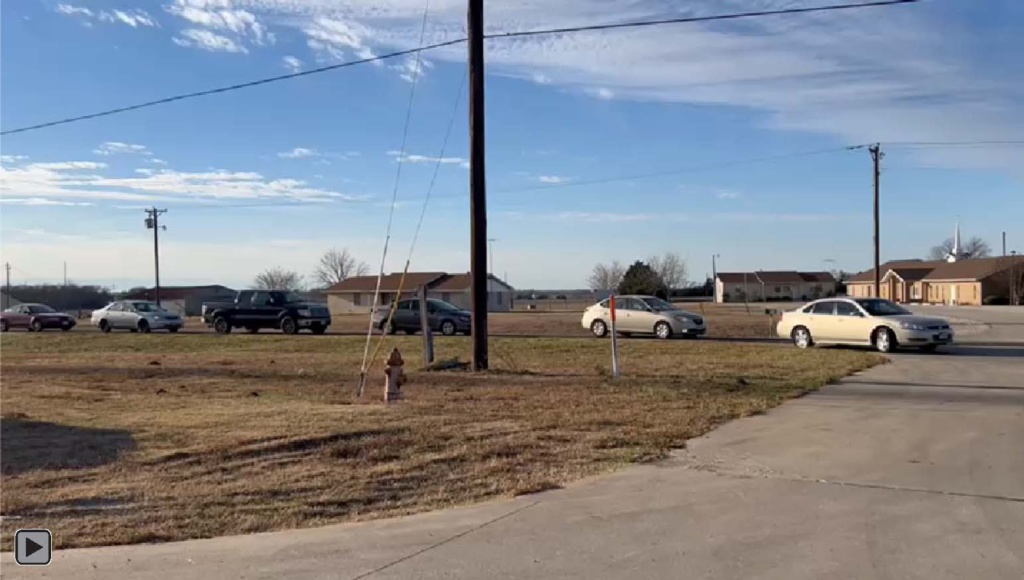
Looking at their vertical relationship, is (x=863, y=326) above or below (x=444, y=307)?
below

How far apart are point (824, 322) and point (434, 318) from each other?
1528 cm

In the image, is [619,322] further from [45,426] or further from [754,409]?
[45,426]

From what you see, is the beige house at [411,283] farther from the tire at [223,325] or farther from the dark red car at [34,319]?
the tire at [223,325]

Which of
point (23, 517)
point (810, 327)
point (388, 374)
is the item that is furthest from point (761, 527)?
point (810, 327)

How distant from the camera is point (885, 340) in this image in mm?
22609

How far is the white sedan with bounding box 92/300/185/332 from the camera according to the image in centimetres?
3903

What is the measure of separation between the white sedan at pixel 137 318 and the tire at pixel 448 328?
1347 cm

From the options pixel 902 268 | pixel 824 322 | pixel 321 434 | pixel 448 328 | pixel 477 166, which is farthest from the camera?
pixel 902 268

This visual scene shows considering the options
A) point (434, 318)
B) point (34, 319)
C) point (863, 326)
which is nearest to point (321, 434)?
Answer: point (863, 326)

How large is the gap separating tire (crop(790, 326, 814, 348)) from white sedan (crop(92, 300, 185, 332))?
1068 inches

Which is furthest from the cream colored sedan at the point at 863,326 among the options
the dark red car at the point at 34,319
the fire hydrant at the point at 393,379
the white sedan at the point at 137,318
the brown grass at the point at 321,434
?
the dark red car at the point at 34,319

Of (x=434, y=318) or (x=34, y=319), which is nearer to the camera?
(x=434, y=318)

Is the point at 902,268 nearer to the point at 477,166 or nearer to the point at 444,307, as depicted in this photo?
the point at 444,307

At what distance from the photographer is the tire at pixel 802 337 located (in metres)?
24.4
